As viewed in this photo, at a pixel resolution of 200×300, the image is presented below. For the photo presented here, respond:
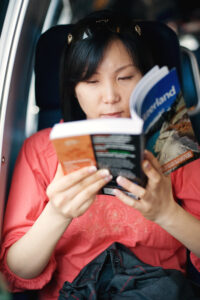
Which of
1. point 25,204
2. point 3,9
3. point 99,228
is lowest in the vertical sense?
point 99,228

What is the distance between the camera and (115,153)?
2.85ft

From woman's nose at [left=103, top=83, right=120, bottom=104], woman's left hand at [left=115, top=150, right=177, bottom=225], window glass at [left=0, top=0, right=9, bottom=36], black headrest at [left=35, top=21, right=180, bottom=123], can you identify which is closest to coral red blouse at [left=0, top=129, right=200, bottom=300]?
woman's left hand at [left=115, top=150, right=177, bottom=225]

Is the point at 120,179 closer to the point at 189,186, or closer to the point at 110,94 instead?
the point at 110,94

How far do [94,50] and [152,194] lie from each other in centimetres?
58

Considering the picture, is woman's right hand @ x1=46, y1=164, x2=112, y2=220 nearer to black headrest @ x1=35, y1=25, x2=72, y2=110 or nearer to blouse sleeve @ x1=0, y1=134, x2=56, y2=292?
blouse sleeve @ x1=0, y1=134, x2=56, y2=292

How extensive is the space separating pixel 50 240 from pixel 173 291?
0.45 meters

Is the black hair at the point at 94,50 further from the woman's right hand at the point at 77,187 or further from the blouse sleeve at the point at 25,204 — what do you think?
the woman's right hand at the point at 77,187

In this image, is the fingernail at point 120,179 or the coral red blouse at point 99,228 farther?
the coral red blouse at point 99,228

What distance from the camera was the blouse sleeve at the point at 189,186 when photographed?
1284 millimetres

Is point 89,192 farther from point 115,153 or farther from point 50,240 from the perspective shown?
point 50,240

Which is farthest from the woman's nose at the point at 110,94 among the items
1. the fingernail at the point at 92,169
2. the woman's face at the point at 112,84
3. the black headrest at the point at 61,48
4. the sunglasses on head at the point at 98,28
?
the black headrest at the point at 61,48

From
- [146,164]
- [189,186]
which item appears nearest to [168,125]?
[146,164]

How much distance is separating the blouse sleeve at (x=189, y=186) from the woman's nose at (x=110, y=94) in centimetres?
42

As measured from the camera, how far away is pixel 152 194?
3.21 feet
